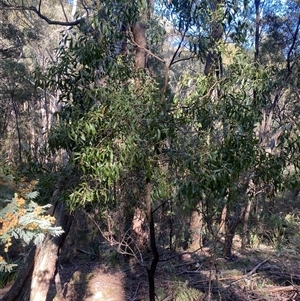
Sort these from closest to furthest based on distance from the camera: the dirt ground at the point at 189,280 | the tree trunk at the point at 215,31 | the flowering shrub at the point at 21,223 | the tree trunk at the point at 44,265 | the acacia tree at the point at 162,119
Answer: the flowering shrub at the point at 21,223 < the acacia tree at the point at 162,119 < the tree trunk at the point at 215,31 < the tree trunk at the point at 44,265 < the dirt ground at the point at 189,280

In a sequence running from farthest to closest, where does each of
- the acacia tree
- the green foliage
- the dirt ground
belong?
the dirt ground < the green foliage < the acacia tree

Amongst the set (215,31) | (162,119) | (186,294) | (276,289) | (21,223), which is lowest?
(186,294)

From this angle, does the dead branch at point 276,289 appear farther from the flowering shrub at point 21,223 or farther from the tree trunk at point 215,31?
the flowering shrub at point 21,223

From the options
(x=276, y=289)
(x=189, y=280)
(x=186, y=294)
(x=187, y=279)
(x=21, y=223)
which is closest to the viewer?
(x=21, y=223)

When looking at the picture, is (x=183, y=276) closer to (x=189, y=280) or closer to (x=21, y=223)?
(x=189, y=280)

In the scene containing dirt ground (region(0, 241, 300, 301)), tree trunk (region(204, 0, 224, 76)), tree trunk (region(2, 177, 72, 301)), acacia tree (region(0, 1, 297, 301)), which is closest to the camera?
acacia tree (region(0, 1, 297, 301))

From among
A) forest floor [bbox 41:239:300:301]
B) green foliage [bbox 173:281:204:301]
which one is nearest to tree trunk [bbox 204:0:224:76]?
forest floor [bbox 41:239:300:301]

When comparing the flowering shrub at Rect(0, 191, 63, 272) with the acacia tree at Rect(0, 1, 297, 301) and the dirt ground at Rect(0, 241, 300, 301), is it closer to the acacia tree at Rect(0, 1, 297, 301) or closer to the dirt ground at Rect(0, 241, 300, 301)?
the acacia tree at Rect(0, 1, 297, 301)

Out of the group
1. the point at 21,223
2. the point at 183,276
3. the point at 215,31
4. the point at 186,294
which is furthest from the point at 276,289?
the point at 21,223

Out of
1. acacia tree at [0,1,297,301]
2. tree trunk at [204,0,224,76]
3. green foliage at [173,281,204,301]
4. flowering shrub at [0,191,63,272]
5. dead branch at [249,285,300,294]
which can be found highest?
tree trunk at [204,0,224,76]

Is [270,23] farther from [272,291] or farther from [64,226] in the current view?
[64,226]

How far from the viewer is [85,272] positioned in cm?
798

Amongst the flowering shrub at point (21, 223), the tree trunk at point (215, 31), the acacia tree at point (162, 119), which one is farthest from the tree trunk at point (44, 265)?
the tree trunk at point (215, 31)

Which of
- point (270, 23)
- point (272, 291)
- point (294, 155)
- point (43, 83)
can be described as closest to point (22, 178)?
point (43, 83)
